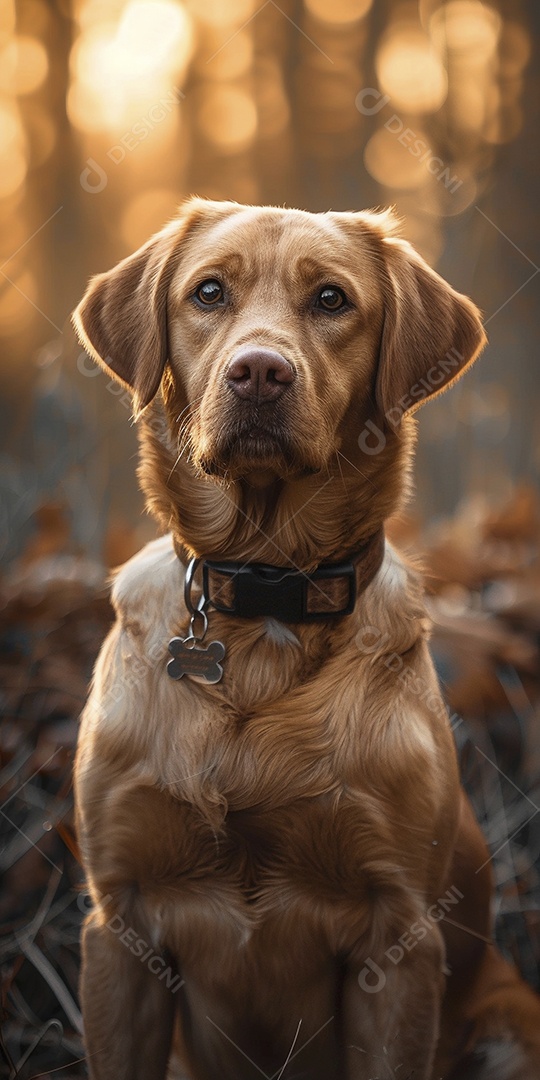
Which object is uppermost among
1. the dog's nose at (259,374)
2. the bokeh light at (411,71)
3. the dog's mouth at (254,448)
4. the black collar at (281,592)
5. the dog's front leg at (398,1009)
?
the dog's nose at (259,374)

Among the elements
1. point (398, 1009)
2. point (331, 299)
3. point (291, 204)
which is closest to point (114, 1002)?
point (398, 1009)

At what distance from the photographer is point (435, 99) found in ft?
13.5

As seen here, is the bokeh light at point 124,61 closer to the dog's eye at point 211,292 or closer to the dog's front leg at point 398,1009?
the dog's eye at point 211,292

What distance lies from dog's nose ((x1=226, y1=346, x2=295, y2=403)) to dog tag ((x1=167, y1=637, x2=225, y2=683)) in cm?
50

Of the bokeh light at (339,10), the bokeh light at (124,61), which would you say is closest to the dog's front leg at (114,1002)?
the bokeh light at (124,61)

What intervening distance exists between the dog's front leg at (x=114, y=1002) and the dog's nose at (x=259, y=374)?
1.08m

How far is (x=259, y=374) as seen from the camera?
5.66 feet

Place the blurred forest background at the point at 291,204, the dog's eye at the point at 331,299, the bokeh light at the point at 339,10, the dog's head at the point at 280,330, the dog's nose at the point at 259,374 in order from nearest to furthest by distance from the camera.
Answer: the dog's nose at the point at 259,374 < the dog's head at the point at 280,330 < the dog's eye at the point at 331,299 < the blurred forest background at the point at 291,204 < the bokeh light at the point at 339,10

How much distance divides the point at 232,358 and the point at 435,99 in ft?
9.71

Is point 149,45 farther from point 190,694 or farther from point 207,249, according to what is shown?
point 190,694

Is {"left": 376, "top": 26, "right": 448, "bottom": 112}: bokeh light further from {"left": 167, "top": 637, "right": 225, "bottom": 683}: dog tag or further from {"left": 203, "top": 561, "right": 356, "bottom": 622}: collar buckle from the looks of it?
{"left": 167, "top": 637, "right": 225, "bottom": 683}: dog tag

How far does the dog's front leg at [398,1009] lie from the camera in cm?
181

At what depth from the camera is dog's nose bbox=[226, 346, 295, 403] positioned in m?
1.71

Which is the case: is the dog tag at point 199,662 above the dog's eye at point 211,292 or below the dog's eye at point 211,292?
below
